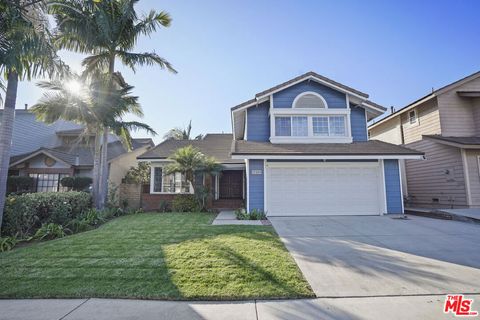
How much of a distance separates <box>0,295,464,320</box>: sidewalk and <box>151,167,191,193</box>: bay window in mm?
10856

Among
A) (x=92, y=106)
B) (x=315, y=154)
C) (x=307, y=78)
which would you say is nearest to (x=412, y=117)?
(x=307, y=78)

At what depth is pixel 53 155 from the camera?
1587cm

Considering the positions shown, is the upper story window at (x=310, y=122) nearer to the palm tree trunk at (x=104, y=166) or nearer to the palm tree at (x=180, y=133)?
the palm tree trunk at (x=104, y=166)

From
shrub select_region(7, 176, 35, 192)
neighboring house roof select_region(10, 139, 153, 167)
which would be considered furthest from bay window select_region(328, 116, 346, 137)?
shrub select_region(7, 176, 35, 192)

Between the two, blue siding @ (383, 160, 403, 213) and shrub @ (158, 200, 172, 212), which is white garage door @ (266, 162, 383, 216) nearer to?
blue siding @ (383, 160, 403, 213)

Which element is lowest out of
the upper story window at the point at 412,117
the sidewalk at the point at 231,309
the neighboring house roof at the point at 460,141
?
the sidewalk at the point at 231,309

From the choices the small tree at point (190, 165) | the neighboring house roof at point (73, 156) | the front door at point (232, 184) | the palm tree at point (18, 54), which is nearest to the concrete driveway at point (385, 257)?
the small tree at point (190, 165)

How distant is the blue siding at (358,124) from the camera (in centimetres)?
1228

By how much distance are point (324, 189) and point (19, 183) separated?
18.2 metres

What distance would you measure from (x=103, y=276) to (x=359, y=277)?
175 inches

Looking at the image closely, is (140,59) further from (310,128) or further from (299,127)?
(310,128)

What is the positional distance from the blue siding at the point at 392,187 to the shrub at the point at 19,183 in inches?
809

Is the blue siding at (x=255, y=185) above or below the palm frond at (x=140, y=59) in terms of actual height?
below

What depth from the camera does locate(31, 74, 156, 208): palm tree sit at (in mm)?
10789
